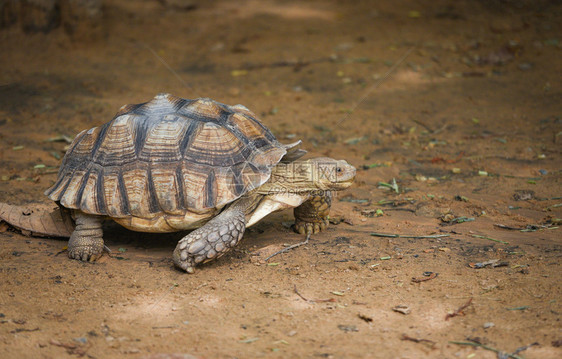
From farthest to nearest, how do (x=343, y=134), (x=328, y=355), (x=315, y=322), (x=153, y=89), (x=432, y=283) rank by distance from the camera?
(x=153, y=89), (x=343, y=134), (x=432, y=283), (x=315, y=322), (x=328, y=355)

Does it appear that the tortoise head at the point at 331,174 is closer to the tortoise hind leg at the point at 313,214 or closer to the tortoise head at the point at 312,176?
the tortoise head at the point at 312,176

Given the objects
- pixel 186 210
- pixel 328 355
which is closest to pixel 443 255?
pixel 328 355

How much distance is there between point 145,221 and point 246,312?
114cm

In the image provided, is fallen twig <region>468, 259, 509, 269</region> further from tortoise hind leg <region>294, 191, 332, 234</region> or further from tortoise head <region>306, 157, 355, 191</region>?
tortoise hind leg <region>294, 191, 332, 234</region>

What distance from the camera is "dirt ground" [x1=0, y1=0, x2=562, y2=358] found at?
320 cm

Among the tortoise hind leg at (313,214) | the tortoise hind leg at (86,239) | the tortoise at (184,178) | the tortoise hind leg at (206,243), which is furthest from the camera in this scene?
the tortoise hind leg at (313,214)

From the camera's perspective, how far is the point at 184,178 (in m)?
4.00

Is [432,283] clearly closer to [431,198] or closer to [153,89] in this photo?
[431,198]

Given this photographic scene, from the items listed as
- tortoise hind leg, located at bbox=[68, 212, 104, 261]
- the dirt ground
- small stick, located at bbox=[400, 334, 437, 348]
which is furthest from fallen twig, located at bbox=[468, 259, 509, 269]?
tortoise hind leg, located at bbox=[68, 212, 104, 261]

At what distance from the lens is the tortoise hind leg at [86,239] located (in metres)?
4.14

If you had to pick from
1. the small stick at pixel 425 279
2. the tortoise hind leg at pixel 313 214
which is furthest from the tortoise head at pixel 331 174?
the small stick at pixel 425 279

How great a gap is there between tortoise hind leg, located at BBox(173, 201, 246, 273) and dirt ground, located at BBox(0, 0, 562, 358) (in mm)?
130

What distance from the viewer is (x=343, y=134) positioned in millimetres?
7145

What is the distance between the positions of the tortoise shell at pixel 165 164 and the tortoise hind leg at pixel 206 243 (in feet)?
0.52
